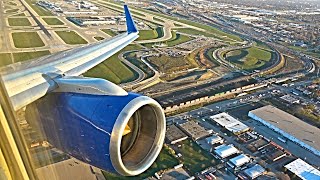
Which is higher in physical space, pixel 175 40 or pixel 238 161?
pixel 175 40

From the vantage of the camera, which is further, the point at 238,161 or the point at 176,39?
the point at 176,39

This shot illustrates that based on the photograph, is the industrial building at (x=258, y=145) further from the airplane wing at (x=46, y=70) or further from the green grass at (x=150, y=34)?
the green grass at (x=150, y=34)

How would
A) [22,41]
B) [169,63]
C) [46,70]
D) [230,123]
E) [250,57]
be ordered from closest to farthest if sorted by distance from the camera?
[46,70] < [22,41] < [230,123] < [169,63] < [250,57]

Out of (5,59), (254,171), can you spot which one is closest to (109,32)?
(254,171)

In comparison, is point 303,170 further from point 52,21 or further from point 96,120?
point 52,21

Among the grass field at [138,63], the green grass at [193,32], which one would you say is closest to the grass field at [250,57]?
the green grass at [193,32]

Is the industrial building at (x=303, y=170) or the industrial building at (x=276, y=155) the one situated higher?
the industrial building at (x=276, y=155)

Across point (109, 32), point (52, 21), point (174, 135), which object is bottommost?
point (174, 135)
